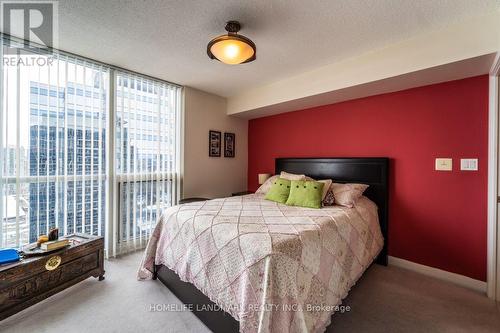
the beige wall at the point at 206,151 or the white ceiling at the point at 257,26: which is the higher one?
the white ceiling at the point at 257,26

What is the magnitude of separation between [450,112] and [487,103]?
0.27 metres

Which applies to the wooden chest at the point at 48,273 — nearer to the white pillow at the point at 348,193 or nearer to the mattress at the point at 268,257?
the mattress at the point at 268,257

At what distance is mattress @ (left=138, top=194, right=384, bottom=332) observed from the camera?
1.25 metres

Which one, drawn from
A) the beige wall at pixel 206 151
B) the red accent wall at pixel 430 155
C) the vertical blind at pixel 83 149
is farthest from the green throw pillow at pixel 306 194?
the vertical blind at pixel 83 149

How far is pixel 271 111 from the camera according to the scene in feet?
12.5

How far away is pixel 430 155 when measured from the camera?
2467 millimetres

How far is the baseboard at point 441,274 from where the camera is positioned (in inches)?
85.7

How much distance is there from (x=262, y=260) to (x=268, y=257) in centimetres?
4

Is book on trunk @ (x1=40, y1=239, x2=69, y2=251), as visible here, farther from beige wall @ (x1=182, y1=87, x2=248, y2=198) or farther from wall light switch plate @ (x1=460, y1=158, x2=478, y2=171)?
wall light switch plate @ (x1=460, y1=158, x2=478, y2=171)

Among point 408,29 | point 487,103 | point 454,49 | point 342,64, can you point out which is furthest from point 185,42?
point 487,103

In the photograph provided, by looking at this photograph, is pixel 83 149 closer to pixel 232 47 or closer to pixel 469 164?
pixel 232 47

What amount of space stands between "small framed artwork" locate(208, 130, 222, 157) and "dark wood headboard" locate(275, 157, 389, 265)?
4.99 feet

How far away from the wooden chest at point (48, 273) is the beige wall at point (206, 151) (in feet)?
4.80

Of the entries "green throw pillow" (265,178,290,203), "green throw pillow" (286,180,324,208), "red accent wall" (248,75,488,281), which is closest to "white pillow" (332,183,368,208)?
"green throw pillow" (286,180,324,208)
